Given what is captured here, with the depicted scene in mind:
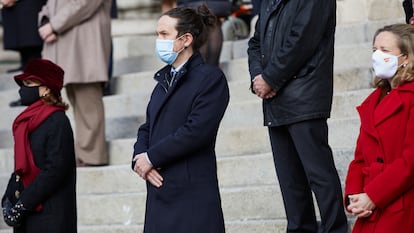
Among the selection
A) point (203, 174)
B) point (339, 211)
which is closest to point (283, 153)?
point (339, 211)

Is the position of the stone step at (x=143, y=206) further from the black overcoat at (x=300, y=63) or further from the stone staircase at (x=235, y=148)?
the black overcoat at (x=300, y=63)

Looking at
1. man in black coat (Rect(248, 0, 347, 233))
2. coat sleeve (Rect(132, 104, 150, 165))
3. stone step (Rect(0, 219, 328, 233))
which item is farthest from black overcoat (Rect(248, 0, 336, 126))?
stone step (Rect(0, 219, 328, 233))

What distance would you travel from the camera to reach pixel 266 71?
6.45m

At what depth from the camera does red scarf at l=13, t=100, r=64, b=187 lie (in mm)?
6566

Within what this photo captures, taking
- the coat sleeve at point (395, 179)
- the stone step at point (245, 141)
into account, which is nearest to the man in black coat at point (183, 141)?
the coat sleeve at point (395, 179)

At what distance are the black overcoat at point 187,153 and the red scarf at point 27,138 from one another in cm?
99

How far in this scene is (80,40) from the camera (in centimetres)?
901

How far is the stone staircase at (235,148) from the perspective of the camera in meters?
7.75

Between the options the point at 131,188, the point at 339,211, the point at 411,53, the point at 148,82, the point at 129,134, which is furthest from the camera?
the point at 148,82

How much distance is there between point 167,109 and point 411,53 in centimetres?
127

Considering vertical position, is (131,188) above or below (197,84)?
below

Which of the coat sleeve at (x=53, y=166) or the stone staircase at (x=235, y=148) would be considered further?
the stone staircase at (x=235, y=148)

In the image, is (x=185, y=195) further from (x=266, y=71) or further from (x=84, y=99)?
(x=84, y=99)

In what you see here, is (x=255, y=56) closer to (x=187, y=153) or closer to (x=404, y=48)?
(x=187, y=153)
